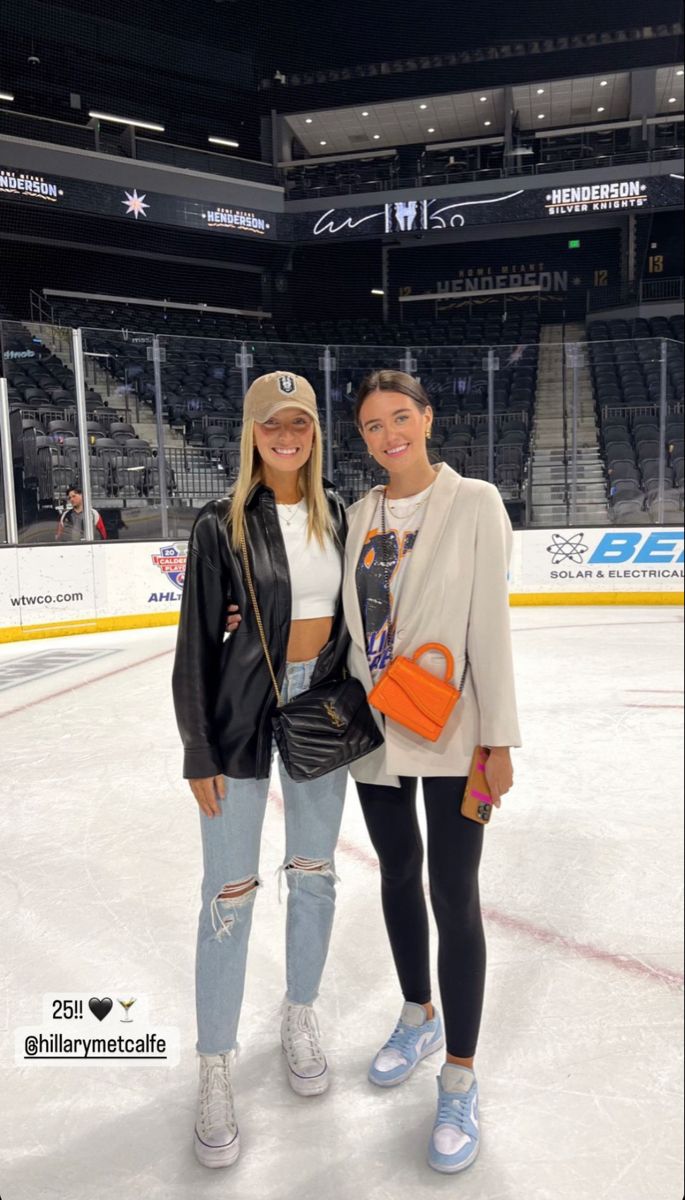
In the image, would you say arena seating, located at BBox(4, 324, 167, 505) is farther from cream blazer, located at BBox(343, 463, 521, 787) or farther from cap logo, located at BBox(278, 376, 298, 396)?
cream blazer, located at BBox(343, 463, 521, 787)

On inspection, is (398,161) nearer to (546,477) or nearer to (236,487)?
(546,477)

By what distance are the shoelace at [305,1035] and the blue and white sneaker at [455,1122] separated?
0.24 metres

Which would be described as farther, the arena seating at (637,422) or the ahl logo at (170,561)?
the arena seating at (637,422)

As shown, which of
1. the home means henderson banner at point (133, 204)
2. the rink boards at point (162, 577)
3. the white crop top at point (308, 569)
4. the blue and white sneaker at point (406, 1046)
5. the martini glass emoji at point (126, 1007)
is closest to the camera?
the white crop top at point (308, 569)

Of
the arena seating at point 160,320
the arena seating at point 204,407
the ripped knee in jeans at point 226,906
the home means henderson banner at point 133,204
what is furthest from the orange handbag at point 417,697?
the arena seating at point 160,320

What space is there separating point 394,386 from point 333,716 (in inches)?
21.2

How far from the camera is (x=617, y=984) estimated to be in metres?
1.74

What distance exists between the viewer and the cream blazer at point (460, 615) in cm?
126

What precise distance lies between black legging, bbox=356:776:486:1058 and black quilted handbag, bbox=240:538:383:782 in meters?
0.13

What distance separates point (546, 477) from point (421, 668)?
7.02 m

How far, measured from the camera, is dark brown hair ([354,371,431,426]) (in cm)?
130

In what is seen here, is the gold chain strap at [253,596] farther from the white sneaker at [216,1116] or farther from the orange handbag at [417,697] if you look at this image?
the white sneaker at [216,1116]
